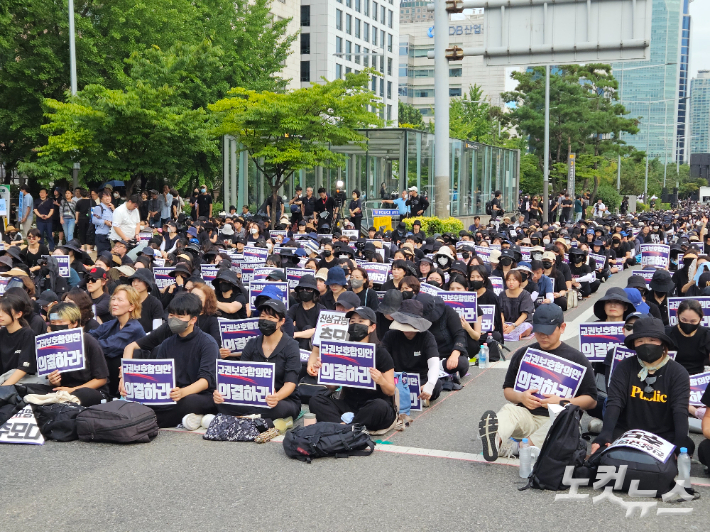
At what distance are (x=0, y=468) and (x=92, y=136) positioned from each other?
19303 millimetres

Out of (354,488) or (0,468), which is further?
(0,468)

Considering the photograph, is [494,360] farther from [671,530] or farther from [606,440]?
[671,530]

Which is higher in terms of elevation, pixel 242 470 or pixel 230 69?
pixel 230 69

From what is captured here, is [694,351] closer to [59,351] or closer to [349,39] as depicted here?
[59,351]

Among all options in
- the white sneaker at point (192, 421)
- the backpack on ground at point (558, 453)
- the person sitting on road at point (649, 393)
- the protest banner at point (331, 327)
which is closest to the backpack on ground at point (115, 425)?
the white sneaker at point (192, 421)

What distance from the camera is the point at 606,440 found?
725cm

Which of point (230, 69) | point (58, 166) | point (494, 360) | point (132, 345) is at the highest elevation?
point (230, 69)

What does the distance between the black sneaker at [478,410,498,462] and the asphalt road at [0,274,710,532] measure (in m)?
0.13

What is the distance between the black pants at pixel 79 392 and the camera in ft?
29.9

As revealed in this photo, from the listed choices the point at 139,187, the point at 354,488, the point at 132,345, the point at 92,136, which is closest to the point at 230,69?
the point at 139,187

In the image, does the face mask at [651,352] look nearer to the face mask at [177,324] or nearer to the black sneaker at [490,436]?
the black sneaker at [490,436]

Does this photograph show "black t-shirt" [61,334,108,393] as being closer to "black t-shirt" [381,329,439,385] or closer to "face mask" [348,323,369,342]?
"face mask" [348,323,369,342]

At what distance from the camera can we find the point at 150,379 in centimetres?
899

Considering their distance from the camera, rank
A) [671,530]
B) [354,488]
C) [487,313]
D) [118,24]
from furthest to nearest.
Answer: [118,24]
[487,313]
[354,488]
[671,530]
